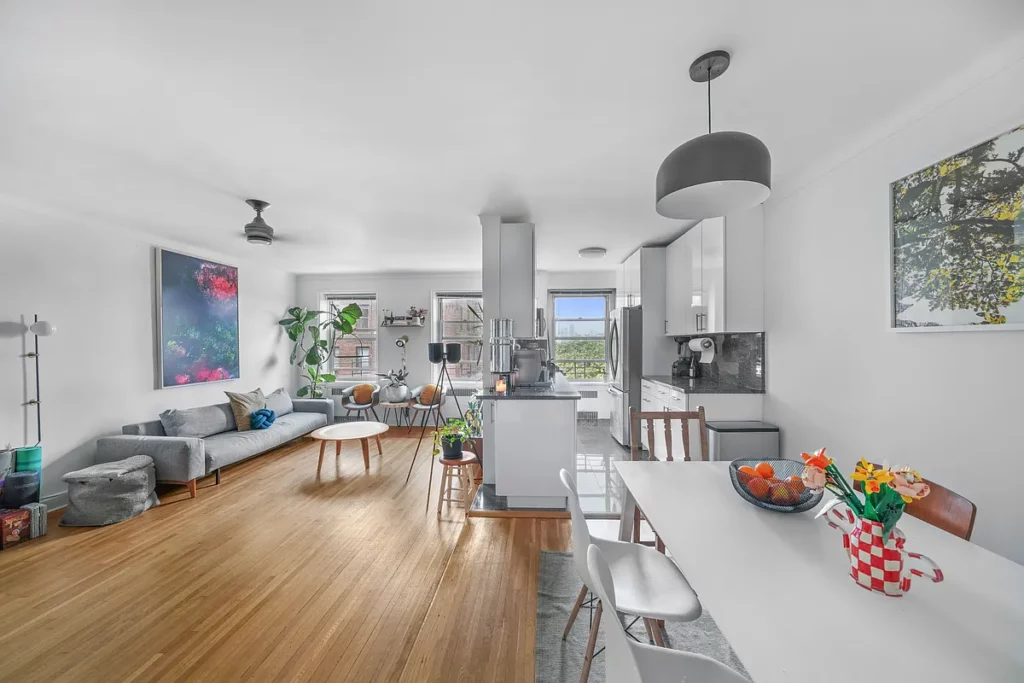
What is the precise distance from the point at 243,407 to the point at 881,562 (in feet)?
18.0

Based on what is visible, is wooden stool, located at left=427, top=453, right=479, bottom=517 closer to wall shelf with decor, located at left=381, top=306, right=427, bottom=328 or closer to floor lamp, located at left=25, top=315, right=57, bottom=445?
floor lamp, located at left=25, top=315, right=57, bottom=445

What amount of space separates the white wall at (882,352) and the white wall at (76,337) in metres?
5.36

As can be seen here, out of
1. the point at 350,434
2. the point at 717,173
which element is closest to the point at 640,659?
the point at 717,173

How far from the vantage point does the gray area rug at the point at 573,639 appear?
1.65 m

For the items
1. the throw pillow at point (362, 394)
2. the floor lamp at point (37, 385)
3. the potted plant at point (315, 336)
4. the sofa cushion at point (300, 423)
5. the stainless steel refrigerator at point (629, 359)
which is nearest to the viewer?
the floor lamp at point (37, 385)

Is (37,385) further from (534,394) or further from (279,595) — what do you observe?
(534,394)

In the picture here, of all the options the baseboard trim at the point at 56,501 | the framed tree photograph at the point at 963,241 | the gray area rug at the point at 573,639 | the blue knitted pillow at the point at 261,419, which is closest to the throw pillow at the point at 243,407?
the blue knitted pillow at the point at 261,419

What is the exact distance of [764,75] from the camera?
167 centimetres

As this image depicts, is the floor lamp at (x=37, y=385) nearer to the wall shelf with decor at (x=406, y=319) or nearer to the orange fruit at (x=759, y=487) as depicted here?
the wall shelf with decor at (x=406, y=319)

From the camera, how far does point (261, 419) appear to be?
4.70 m

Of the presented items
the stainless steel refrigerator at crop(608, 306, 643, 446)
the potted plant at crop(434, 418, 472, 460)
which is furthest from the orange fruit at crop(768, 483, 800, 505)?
the stainless steel refrigerator at crop(608, 306, 643, 446)

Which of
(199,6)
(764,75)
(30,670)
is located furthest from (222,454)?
(764,75)

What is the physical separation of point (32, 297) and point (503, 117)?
4014mm

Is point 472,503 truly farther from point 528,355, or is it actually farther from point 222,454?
point 222,454
